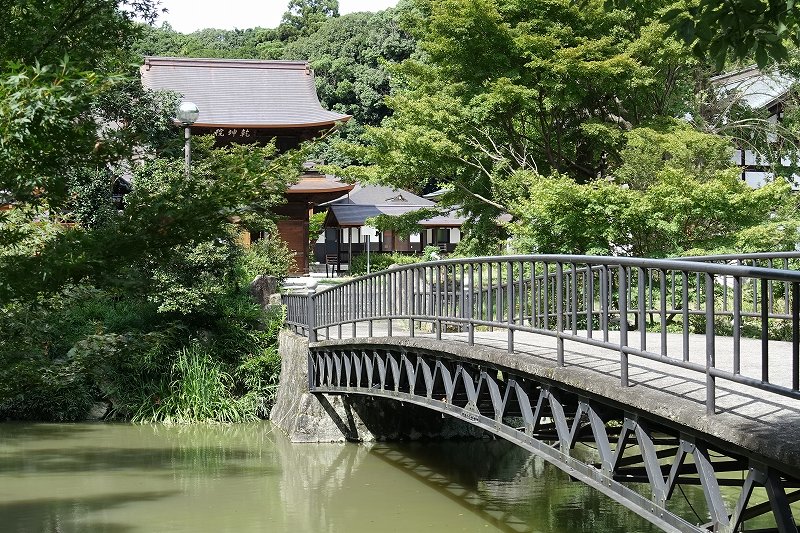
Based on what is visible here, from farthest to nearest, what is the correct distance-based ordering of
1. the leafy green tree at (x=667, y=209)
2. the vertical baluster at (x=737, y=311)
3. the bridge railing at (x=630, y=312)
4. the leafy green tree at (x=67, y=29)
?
the leafy green tree at (x=667, y=209), the leafy green tree at (x=67, y=29), the bridge railing at (x=630, y=312), the vertical baluster at (x=737, y=311)

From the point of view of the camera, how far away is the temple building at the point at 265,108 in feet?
108

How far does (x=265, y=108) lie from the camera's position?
3397 cm

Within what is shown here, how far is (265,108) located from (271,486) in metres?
21.9

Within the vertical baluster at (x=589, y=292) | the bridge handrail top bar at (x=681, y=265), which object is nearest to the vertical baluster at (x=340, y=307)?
the bridge handrail top bar at (x=681, y=265)

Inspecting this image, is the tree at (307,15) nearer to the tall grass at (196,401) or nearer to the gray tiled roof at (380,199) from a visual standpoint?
the gray tiled roof at (380,199)

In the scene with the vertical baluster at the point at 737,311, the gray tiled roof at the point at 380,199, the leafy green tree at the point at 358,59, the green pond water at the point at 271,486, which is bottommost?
the green pond water at the point at 271,486

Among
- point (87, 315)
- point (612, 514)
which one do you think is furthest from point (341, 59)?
point (612, 514)

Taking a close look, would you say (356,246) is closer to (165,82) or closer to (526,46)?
(165,82)

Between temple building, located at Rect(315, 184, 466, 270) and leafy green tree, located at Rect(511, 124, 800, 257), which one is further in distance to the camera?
temple building, located at Rect(315, 184, 466, 270)

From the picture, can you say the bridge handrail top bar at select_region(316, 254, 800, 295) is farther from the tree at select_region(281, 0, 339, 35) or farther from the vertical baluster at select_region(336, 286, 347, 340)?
the tree at select_region(281, 0, 339, 35)

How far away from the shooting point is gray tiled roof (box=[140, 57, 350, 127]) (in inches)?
1309

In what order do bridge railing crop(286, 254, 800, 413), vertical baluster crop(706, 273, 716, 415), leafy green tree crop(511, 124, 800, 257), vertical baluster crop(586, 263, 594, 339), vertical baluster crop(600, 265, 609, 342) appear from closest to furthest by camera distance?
1. bridge railing crop(286, 254, 800, 413)
2. vertical baluster crop(706, 273, 716, 415)
3. vertical baluster crop(600, 265, 609, 342)
4. vertical baluster crop(586, 263, 594, 339)
5. leafy green tree crop(511, 124, 800, 257)

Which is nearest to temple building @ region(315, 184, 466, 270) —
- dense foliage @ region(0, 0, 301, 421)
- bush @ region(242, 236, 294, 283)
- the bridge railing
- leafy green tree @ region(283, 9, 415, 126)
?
bush @ region(242, 236, 294, 283)

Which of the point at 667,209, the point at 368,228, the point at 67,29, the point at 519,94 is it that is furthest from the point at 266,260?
the point at 67,29
